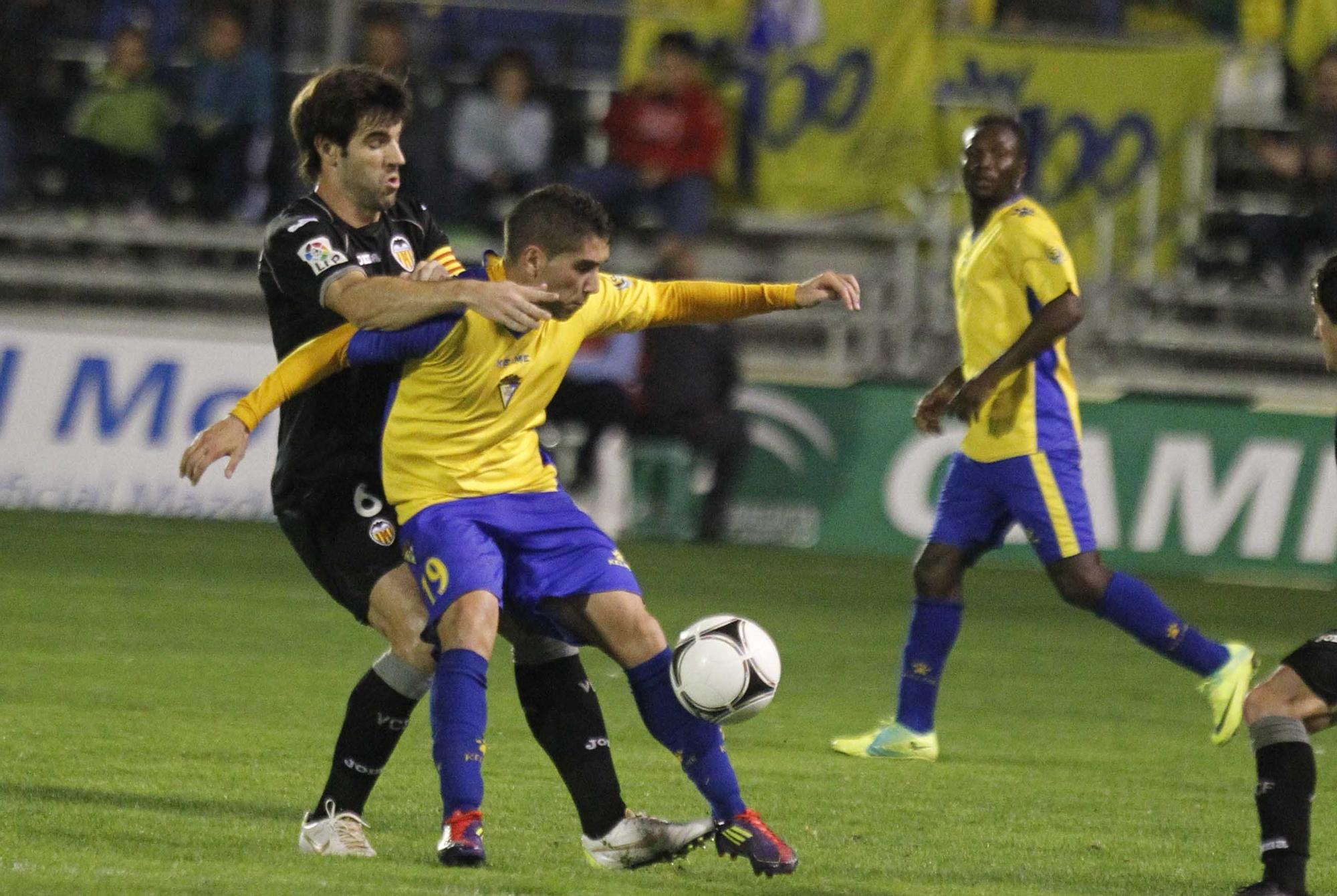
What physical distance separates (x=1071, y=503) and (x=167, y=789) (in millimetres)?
3167

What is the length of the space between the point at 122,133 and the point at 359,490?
10.6m

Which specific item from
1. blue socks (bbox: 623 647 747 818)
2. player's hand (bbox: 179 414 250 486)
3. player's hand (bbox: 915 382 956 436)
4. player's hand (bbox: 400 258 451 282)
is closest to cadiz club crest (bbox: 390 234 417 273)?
player's hand (bbox: 400 258 451 282)

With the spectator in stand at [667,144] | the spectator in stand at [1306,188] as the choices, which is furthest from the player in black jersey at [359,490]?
the spectator in stand at [1306,188]

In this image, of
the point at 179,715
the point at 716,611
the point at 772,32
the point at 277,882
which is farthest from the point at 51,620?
the point at 772,32

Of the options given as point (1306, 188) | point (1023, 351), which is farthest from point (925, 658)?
point (1306, 188)

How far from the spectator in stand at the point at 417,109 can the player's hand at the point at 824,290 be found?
9094 millimetres

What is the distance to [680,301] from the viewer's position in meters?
5.39

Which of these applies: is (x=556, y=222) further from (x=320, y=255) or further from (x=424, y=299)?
(x=320, y=255)

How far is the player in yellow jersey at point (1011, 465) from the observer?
23.7ft

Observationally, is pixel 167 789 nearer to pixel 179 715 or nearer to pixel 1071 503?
pixel 179 715

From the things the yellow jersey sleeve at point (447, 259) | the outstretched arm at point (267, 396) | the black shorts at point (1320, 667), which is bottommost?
the black shorts at point (1320, 667)

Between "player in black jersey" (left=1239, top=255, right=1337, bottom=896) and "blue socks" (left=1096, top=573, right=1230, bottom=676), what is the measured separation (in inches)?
84.6

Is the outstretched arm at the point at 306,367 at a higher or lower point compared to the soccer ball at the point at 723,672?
higher

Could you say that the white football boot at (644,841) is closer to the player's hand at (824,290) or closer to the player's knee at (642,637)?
the player's knee at (642,637)
